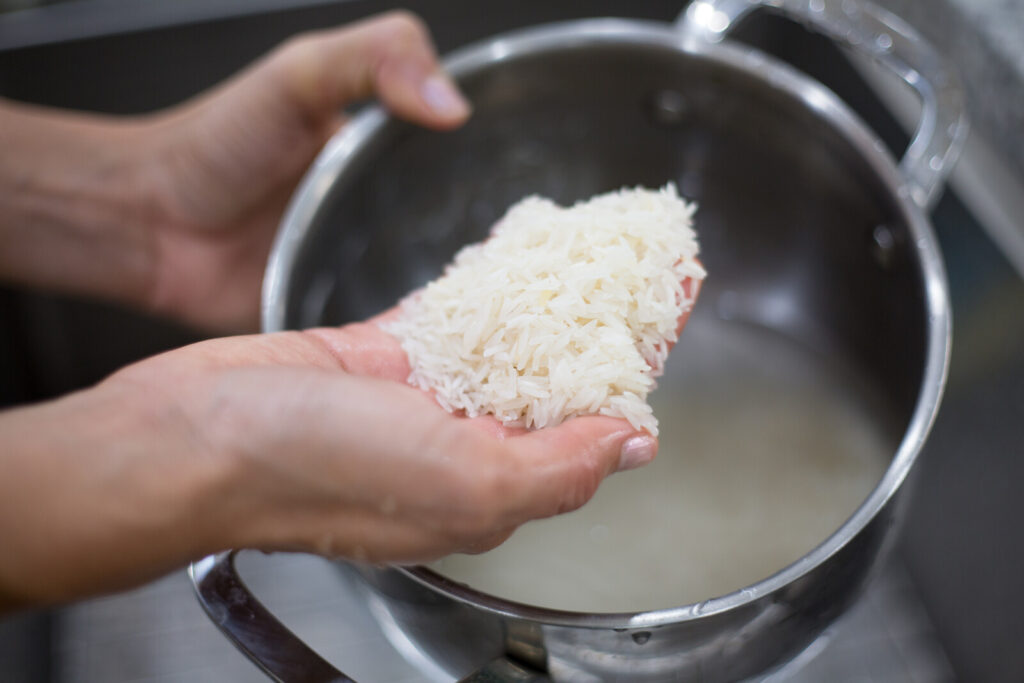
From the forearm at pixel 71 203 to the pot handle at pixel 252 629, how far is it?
500 millimetres

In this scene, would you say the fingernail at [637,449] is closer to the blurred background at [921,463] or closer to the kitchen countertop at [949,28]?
the blurred background at [921,463]

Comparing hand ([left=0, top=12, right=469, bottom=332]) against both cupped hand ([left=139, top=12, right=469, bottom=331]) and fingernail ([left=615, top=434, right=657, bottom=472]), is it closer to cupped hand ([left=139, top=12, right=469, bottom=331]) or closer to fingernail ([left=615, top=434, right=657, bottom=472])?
cupped hand ([left=139, top=12, right=469, bottom=331])

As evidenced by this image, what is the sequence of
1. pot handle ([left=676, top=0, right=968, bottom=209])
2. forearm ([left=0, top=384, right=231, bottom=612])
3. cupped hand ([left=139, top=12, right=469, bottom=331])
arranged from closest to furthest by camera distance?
1. forearm ([left=0, top=384, right=231, bottom=612])
2. pot handle ([left=676, top=0, right=968, bottom=209])
3. cupped hand ([left=139, top=12, right=469, bottom=331])

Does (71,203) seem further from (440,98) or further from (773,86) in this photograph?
(773,86)

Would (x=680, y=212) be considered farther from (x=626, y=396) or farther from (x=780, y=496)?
(x=780, y=496)

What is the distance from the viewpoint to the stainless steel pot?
16.9 inches

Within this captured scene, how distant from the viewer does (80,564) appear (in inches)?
12.6

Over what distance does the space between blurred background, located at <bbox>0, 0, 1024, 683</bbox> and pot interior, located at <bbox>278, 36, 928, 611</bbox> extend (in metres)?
0.10

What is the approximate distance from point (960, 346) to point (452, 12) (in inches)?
26.1

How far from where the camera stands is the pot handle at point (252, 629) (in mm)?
424

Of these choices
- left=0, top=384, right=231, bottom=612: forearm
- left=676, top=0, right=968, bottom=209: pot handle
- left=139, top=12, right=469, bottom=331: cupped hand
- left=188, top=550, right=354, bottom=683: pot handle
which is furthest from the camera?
left=139, top=12, right=469, bottom=331: cupped hand

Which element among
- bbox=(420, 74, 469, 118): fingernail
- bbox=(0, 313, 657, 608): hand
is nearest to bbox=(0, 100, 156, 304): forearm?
bbox=(420, 74, 469, 118): fingernail

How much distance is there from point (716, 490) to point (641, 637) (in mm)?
330

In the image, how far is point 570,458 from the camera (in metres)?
0.40
